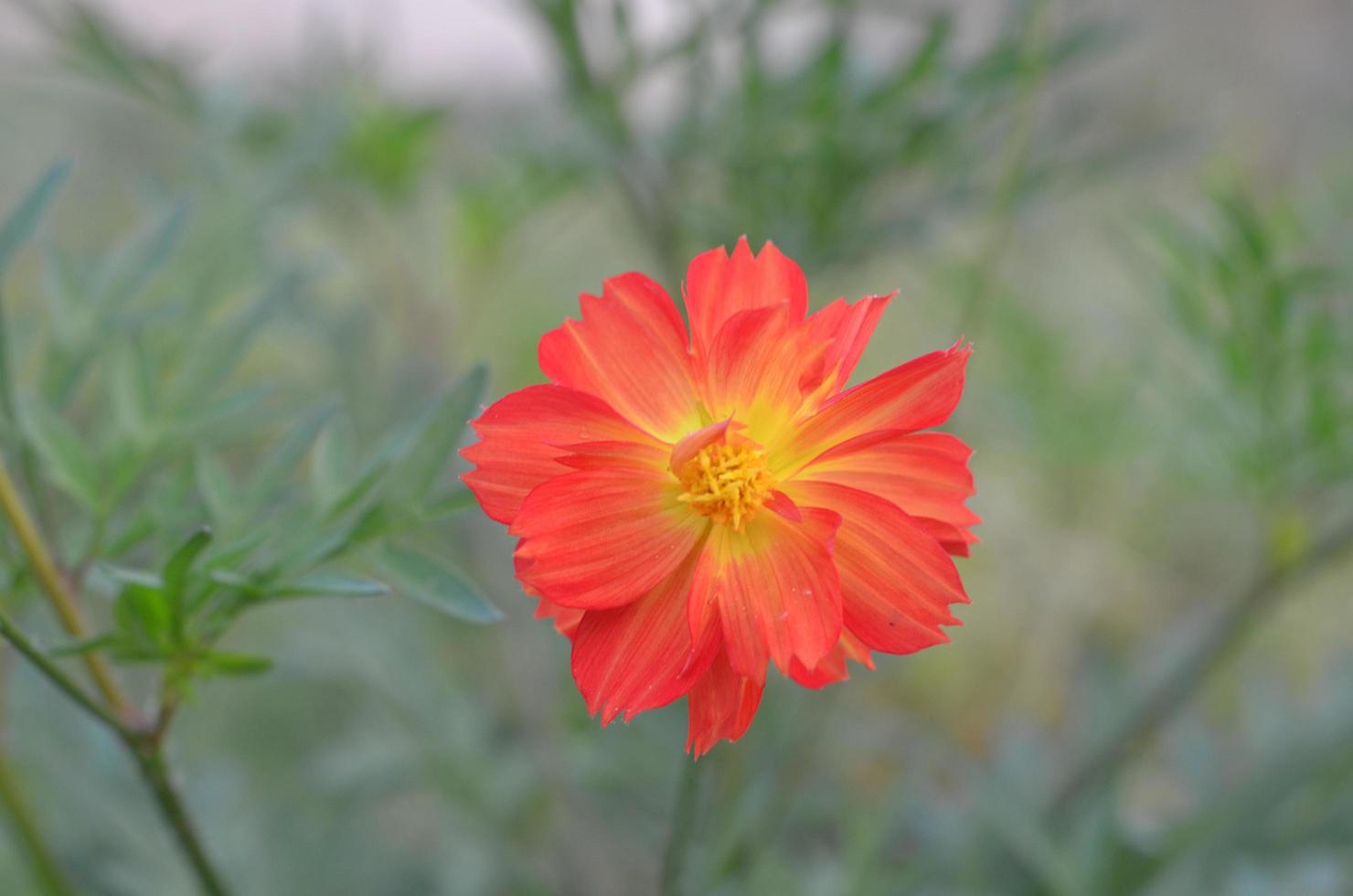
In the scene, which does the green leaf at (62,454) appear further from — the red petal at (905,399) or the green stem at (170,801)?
the red petal at (905,399)

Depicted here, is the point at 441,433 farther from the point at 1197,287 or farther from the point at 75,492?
the point at 1197,287

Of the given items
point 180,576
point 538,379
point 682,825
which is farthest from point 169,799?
point 538,379

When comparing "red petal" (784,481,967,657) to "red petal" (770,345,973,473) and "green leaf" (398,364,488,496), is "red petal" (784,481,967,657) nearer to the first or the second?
"red petal" (770,345,973,473)

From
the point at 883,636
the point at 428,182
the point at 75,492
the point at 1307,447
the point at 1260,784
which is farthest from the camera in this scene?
the point at 428,182

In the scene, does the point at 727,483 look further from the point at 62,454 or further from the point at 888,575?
the point at 62,454

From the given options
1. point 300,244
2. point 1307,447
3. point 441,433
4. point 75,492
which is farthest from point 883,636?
point 300,244

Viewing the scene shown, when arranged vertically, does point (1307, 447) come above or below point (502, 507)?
above

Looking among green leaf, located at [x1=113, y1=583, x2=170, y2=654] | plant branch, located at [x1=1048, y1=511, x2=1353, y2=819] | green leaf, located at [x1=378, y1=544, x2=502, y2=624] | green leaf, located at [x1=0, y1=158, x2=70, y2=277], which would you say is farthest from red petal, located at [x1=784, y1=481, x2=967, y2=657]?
plant branch, located at [x1=1048, y1=511, x2=1353, y2=819]
